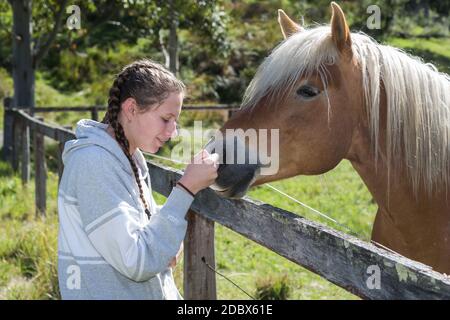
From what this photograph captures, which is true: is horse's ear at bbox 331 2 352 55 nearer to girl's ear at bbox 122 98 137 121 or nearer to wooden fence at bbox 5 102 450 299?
wooden fence at bbox 5 102 450 299

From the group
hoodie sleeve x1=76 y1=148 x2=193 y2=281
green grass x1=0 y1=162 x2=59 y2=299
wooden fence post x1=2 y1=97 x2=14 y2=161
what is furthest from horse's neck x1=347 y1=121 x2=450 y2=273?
wooden fence post x1=2 y1=97 x2=14 y2=161

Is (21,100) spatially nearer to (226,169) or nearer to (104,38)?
(226,169)

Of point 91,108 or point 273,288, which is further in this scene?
point 91,108

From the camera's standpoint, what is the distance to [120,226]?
1597 millimetres

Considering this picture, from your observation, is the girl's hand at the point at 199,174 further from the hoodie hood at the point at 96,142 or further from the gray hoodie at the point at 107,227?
the hoodie hood at the point at 96,142

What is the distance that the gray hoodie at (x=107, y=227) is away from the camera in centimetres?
160

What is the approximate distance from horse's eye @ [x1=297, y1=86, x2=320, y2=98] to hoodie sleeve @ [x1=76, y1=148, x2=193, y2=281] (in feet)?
3.44

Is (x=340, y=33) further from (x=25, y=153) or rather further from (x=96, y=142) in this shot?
(x=25, y=153)

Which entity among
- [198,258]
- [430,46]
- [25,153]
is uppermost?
[430,46]

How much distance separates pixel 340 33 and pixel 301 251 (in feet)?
3.73

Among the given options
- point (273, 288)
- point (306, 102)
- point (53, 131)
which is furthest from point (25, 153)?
point (306, 102)

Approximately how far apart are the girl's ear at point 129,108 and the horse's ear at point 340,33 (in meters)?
1.05

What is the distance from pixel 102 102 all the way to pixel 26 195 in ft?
29.5

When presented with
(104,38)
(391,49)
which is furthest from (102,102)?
(391,49)
